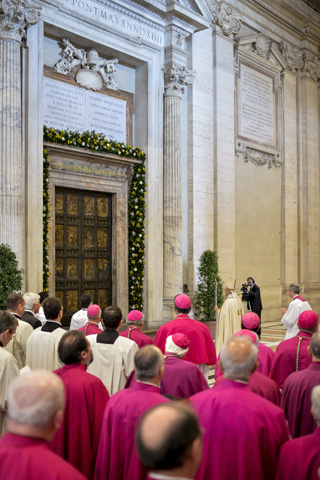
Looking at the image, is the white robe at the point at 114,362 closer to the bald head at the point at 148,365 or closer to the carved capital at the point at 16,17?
the bald head at the point at 148,365

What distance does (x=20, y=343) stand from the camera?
5.76 meters

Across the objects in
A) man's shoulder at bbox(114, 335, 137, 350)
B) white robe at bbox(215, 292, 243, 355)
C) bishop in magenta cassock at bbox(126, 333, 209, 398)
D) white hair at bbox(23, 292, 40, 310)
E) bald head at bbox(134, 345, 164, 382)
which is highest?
white hair at bbox(23, 292, 40, 310)

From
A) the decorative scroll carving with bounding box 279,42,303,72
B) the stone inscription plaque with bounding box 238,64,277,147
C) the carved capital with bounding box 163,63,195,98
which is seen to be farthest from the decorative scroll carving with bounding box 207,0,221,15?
the decorative scroll carving with bounding box 279,42,303,72

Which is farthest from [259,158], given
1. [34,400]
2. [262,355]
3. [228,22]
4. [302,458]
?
[34,400]

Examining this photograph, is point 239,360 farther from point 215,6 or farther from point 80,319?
point 215,6

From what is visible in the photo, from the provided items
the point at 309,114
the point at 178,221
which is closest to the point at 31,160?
the point at 178,221

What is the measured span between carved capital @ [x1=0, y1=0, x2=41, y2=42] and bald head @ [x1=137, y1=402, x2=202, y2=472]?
10341 millimetres

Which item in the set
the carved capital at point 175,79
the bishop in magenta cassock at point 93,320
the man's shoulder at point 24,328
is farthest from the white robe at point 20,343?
the carved capital at point 175,79

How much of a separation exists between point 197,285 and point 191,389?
413 inches

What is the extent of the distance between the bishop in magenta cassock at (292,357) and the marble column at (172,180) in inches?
353

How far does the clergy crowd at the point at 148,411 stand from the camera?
1.98 meters

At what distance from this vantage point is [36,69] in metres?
11.3

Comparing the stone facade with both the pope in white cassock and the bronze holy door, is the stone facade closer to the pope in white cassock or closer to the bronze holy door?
the bronze holy door

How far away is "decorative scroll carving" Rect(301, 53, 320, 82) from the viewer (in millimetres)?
20172
